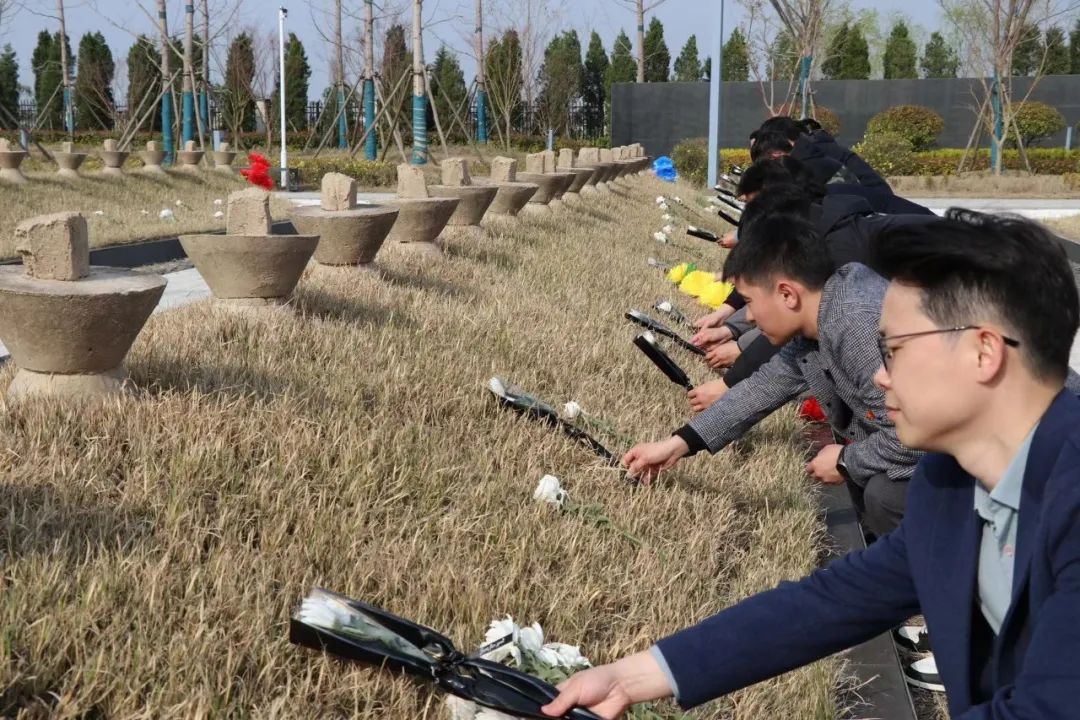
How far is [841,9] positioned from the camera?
36906 mm

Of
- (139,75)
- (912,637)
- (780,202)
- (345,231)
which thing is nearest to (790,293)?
(912,637)

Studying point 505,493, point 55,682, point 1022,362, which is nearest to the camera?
point 1022,362

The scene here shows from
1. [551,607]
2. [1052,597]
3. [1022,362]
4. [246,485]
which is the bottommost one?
[551,607]

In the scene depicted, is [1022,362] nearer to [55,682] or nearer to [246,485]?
[55,682]

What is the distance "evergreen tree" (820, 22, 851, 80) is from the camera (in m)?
36.3

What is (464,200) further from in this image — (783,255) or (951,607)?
(951,607)

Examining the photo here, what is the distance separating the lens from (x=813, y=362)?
3527 mm

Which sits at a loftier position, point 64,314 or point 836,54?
point 836,54

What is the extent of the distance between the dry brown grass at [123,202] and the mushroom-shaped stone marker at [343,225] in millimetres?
5874

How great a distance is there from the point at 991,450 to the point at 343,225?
181 inches

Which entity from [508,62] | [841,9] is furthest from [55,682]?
[841,9]

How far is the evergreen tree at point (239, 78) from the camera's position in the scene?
31.7m

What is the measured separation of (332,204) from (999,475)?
484cm

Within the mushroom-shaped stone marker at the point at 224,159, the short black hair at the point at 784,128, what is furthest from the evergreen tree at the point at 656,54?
the short black hair at the point at 784,128
